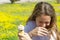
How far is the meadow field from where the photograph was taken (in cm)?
309

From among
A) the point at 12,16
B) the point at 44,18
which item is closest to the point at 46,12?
the point at 44,18

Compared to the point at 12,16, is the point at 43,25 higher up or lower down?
higher up

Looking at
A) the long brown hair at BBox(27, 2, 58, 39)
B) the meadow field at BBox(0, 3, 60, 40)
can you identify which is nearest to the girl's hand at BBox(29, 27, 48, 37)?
the long brown hair at BBox(27, 2, 58, 39)

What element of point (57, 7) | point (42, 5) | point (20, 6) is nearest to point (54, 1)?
point (57, 7)

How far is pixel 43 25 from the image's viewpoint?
5.40 ft

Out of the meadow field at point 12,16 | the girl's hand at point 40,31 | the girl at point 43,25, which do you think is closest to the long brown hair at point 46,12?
the girl at point 43,25

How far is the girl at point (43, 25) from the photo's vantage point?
1625 millimetres

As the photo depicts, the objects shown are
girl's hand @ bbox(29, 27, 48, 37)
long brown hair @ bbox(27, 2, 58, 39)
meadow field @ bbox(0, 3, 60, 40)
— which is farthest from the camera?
meadow field @ bbox(0, 3, 60, 40)

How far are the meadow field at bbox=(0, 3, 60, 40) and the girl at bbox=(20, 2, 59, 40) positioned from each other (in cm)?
124

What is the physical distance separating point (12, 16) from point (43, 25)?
5.38 feet

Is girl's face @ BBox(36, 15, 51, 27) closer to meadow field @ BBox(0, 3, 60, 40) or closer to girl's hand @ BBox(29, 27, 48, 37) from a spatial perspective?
girl's hand @ BBox(29, 27, 48, 37)

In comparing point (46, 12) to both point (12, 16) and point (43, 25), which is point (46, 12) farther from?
point (12, 16)

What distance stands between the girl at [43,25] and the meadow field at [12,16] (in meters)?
1.24

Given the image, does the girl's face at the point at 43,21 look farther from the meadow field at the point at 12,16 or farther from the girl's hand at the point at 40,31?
the meadow field at the point at 12,16
